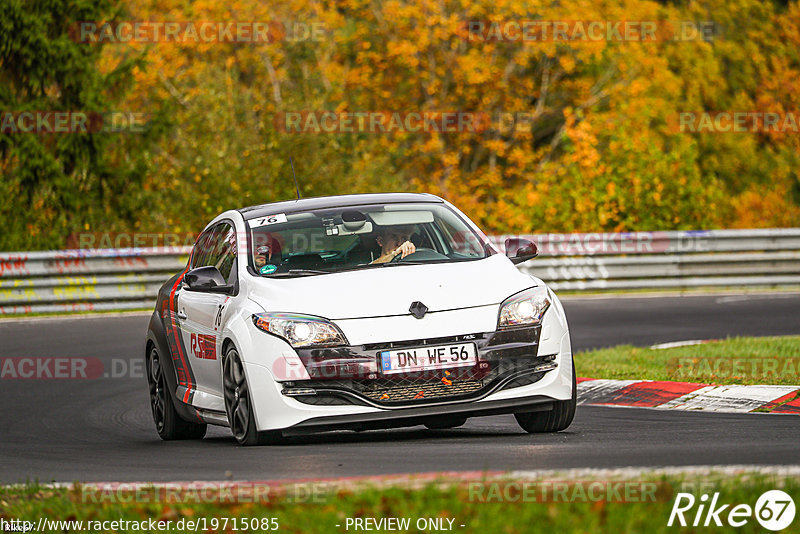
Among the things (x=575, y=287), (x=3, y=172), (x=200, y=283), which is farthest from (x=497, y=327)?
(x=3, y=172)

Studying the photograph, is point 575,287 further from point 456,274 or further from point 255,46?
point 255,46

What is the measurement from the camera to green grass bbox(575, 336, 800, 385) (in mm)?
11711

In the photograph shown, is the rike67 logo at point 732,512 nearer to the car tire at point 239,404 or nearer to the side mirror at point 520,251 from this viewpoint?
the car tire at point 239,404

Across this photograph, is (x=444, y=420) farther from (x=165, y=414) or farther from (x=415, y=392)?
(x=165, y=414)

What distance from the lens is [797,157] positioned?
1860 inches

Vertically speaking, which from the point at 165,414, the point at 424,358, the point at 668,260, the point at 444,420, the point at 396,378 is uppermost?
the point at 424,358

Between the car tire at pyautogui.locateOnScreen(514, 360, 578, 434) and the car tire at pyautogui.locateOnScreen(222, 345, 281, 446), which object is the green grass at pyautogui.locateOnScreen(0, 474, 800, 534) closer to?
the car tire at pyautogui.locateOnScreen(222, 345, 281, 446)

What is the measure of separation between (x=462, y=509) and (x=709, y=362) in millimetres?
7640

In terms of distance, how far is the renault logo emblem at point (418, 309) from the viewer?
827cm

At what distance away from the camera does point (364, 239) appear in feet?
31.5

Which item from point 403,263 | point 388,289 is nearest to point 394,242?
point 403,263

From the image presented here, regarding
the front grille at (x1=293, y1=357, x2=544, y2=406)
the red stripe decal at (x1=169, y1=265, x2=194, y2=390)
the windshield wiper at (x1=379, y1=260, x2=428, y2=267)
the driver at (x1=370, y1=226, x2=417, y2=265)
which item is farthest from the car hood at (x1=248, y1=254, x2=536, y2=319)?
the red stripe decal at (x1=169, y1=265, x2=194, y2=390)

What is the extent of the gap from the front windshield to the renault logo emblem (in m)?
0.80

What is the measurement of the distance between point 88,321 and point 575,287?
8.35 m
